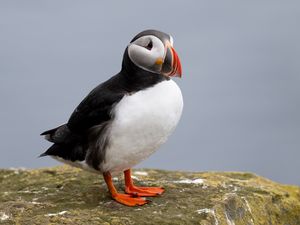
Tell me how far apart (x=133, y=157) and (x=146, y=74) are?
Answer: 2.51 feet

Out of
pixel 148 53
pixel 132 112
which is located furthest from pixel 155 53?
pixel 132 112

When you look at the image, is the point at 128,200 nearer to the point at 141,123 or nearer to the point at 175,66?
the point at 141,123

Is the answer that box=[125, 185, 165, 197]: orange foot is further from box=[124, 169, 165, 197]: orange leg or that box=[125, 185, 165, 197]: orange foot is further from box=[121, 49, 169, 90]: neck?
box=[121, 49, 169, 90]: neck

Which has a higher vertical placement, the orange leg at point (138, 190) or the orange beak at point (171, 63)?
the orange beak at point (171, 63)

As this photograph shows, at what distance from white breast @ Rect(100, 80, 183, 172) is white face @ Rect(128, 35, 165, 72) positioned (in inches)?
8.2

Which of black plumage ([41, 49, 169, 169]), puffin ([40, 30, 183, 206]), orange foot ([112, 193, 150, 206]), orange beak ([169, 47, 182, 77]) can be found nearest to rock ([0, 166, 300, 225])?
orange foot ([112, 193, 150, 206])

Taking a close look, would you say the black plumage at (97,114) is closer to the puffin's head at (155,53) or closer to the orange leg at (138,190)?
the puffin's head at (155,53)

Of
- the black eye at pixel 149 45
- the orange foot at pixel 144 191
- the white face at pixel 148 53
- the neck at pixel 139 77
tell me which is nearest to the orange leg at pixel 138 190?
the orange foot at pixel 144 191

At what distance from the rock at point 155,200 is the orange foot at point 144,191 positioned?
0.09 metres

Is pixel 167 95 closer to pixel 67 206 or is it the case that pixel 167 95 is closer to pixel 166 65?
pixel 166 65

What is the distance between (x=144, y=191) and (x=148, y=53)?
4.81ft

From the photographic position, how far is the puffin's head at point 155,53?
232 inches

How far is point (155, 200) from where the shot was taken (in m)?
6.42

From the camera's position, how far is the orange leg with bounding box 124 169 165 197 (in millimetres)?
6539
